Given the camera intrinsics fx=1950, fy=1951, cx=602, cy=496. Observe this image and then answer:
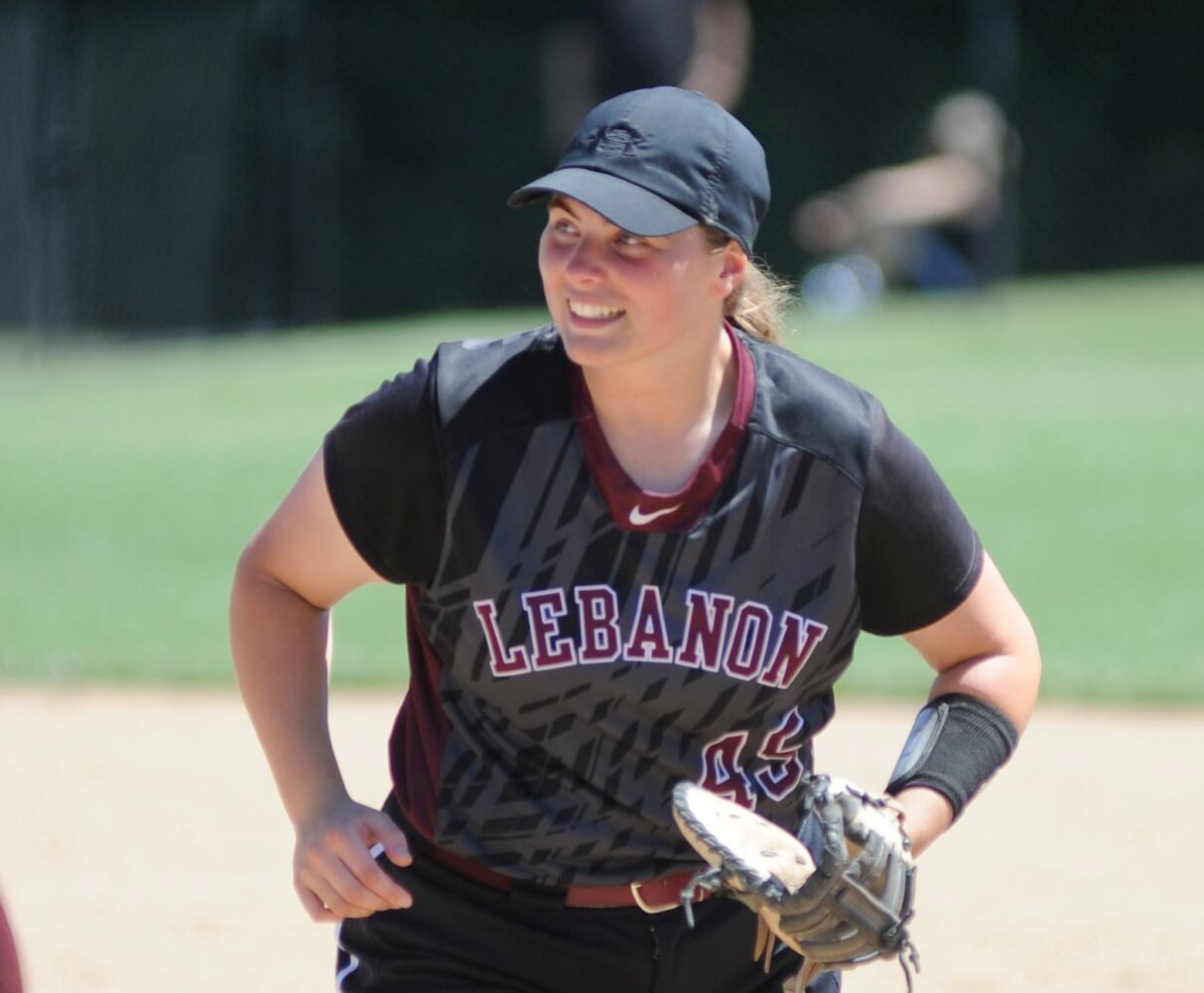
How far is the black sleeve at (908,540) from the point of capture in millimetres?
2689

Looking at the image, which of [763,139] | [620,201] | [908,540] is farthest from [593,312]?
[763,139]

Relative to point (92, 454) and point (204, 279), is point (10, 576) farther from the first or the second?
point (204, 279)

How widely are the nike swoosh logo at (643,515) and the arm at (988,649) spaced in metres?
0.42

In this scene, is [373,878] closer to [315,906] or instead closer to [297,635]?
[315,906]

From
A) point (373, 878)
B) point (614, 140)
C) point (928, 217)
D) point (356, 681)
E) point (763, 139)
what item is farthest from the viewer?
point (763, 139)

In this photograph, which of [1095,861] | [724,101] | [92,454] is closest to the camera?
[1095,861]

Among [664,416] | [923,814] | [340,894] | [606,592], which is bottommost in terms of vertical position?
[340,894]

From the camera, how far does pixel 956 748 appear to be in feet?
8.93

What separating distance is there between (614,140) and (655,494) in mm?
480

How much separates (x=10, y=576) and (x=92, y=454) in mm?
2890

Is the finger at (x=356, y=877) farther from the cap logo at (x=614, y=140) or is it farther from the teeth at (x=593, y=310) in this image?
the cap logo at (x=614, y=140)

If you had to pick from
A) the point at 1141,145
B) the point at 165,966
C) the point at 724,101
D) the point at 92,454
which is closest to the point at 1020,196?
the point at 1141,145

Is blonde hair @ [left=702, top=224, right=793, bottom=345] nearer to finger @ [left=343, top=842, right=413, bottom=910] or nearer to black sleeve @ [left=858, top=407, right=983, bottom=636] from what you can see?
black sleeve @ [left=858, top=407, right=983, bottom=636]

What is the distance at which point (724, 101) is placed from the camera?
1253 cm
